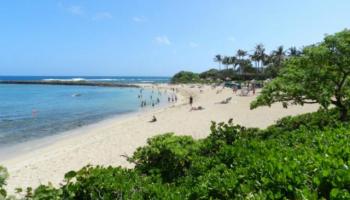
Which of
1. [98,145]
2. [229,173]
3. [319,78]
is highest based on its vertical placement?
[319,78]

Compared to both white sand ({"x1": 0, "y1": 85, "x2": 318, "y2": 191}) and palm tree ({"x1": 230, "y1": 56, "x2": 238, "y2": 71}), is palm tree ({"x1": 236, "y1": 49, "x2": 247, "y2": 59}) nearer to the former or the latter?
palm tree ({"x1": 230, "y1": 56, "x2": 238, "y2": 71})

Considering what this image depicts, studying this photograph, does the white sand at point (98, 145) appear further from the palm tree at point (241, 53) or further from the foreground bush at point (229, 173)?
the palm tree at point (241, 53)

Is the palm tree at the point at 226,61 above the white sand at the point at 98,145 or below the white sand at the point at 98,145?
above

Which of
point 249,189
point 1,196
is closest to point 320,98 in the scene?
point 249,189

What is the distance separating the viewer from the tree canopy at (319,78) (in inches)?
363

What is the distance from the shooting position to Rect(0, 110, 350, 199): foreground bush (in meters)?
3.26

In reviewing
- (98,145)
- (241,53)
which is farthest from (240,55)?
(98,145)

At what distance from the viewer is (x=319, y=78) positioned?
30.9ft

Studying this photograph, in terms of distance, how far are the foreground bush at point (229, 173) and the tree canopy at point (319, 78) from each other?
96.5 inches

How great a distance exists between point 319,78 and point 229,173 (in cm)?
608

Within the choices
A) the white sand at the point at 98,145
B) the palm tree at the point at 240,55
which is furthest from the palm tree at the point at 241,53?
the white sand at the point at 98,145

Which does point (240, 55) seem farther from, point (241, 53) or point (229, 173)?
point (229, 173)

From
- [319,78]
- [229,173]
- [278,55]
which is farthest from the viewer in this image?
[278,55]

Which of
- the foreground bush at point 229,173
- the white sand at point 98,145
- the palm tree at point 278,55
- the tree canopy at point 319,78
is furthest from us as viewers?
the palm tree at point 278,55
